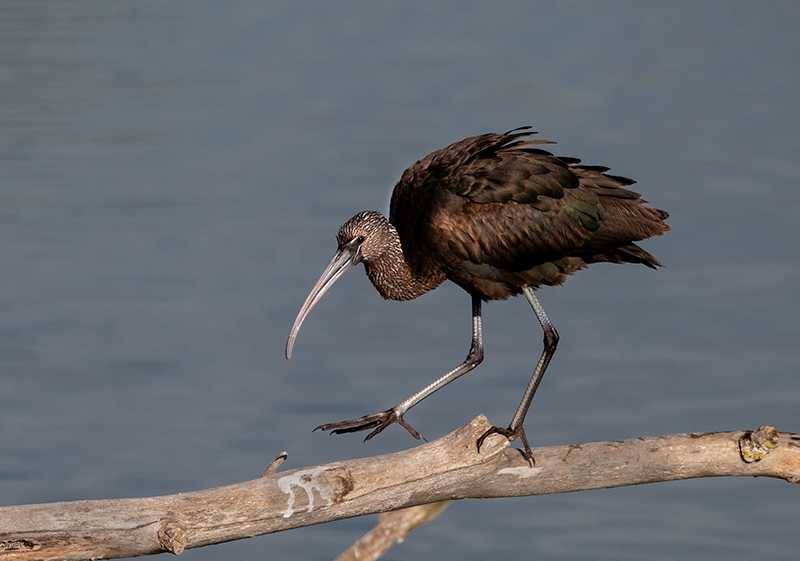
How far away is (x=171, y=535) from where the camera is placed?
4.76 meters

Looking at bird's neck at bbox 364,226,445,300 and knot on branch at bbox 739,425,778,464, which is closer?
knot on branch at bbox 739,425,778,464

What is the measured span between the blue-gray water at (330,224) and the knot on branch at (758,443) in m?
3.32

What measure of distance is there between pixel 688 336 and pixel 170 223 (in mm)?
5672

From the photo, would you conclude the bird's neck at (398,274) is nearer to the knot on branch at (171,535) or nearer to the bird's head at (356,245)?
the bird's head at (356,245)

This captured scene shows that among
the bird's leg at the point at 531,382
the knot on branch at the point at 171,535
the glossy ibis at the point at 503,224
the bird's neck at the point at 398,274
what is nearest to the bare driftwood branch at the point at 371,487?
the knot on branch at the point at 171,535

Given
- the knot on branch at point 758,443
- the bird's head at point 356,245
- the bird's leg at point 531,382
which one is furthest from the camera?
the bird's head at point 356,245

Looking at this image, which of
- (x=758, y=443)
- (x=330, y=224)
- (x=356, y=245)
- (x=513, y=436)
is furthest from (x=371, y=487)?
(x=330, y=224)

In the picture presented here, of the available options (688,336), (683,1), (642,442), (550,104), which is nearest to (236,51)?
(550,104)

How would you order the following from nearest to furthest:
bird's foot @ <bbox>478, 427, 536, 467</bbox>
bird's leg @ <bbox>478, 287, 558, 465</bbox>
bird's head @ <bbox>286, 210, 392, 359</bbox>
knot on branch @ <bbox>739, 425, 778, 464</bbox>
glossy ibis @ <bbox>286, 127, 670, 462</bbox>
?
bird's foot @ <bbox>478, 427, 536, 467</bbox> < knot on branch @ <bbox>739, 425, 778, 464</bbox> < bird's leg @ <bbox>478, 287, 558, 465</bbox> < glossy ibis @ <bbox>286, 127, 670, 462</bbox> < bird's head @ <bbox>286, 210, 392, 359</bbox>

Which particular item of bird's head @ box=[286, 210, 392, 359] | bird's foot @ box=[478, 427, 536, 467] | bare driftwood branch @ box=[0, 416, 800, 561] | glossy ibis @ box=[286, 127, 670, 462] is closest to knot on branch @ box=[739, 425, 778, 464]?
bare driftwood branch @ box=[0, 416, 800, 561]

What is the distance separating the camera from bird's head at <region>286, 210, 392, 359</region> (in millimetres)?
6918

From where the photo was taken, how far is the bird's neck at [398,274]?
277 inches

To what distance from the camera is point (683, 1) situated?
2336cm

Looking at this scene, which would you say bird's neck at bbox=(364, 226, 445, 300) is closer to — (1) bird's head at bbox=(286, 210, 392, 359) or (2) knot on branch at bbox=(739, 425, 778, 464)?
(1) bird's head at bbox=(286, 210, 392, 359)
